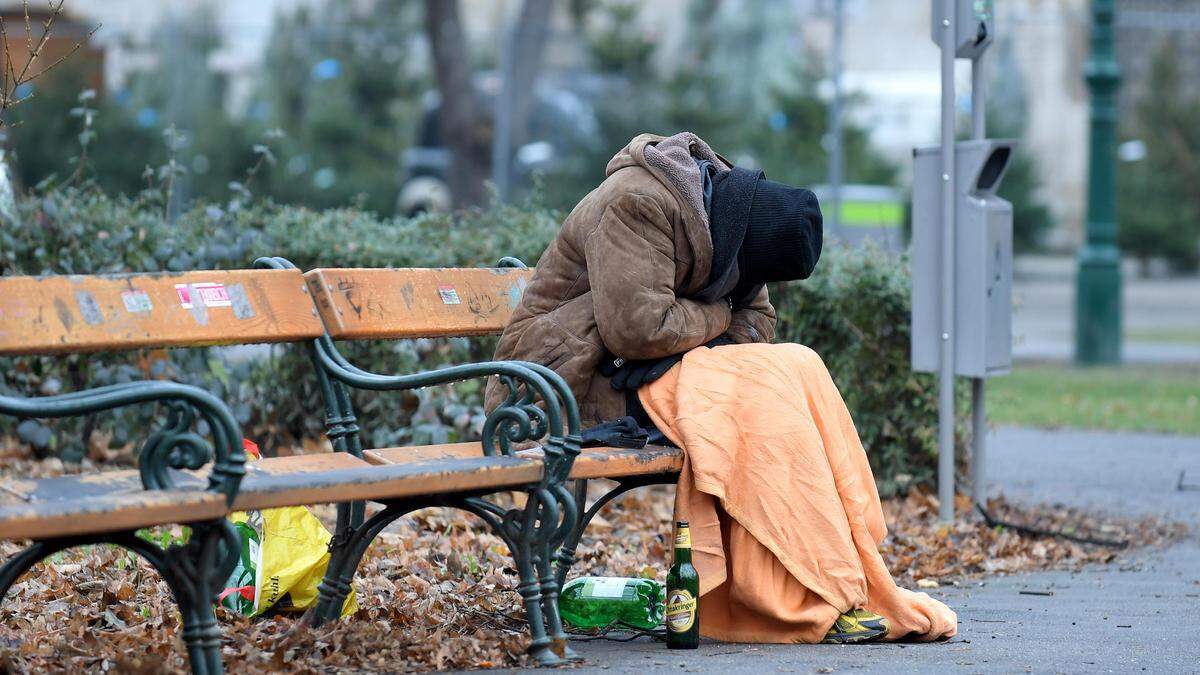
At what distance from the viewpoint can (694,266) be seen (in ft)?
14.5

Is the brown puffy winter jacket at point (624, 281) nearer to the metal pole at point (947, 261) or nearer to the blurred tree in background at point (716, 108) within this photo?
the metal pole at point (947, 261)

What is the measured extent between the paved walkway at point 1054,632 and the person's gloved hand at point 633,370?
691mm

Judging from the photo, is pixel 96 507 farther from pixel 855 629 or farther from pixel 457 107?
pixel 457 107

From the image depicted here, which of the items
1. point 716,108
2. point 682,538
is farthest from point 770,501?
point 716,108

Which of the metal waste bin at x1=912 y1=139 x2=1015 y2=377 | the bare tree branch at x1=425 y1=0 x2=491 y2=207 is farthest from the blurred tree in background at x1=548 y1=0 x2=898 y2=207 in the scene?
the metal waste bin at x1=912 y1=139 x2=1015 y2=377

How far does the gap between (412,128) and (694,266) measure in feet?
76.9

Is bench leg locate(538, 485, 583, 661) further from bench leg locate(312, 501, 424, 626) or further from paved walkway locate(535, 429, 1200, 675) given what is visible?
bench leg locate(312, 501, 424, 626)

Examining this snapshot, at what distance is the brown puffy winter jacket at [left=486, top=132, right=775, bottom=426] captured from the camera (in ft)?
14.0

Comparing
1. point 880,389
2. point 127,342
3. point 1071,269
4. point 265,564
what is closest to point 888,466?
point 880,389

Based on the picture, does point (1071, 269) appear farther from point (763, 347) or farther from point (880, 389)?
point (763, 347)

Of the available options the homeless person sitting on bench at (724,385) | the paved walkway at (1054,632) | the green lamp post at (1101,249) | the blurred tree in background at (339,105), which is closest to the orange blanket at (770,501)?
the homeless person sitting on bench at (724,385)

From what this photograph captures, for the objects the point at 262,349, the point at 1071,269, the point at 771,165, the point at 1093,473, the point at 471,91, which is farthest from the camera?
the point at 1071,269

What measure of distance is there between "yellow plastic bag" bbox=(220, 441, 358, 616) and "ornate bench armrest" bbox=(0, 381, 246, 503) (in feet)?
3.36

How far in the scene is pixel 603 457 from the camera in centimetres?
412
